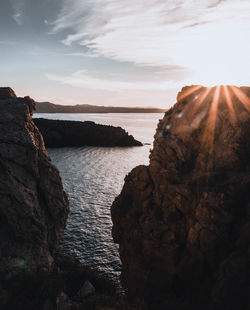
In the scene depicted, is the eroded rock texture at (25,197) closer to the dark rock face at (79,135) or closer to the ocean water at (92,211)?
the ocean water at (92,211)

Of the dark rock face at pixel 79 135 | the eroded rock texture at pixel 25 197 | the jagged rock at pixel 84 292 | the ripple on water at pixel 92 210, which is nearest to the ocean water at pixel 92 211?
the ripple on water at pixel 92 210

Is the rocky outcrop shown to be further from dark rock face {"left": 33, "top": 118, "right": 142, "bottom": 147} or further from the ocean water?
dark rock face {"left": 33, "top": 118, "right": 142, "bottom": 147}

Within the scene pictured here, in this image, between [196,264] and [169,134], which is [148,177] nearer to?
[169,134]

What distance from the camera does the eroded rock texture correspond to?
18.4 m

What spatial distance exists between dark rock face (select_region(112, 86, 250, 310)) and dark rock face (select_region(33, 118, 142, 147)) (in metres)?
124

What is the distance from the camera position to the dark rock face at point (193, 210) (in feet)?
61.1

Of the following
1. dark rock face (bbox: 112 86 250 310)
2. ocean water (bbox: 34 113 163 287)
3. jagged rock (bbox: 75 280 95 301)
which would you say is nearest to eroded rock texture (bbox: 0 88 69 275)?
jagged rock (bbox: 75 280 95 301)

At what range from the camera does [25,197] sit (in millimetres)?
19797

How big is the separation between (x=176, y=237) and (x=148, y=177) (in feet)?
26.6

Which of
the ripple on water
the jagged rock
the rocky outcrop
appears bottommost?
the ripple on water

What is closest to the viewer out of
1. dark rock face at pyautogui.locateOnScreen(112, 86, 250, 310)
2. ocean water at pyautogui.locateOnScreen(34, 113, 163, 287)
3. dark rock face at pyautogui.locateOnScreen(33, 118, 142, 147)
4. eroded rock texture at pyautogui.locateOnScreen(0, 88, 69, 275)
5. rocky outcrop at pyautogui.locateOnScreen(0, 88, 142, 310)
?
rocky outcrop at pyautogui.locateOnScreen(0, 88, 142, 310)

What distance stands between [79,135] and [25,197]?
13974 centimetres

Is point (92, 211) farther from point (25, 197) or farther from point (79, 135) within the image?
point (79, 135)

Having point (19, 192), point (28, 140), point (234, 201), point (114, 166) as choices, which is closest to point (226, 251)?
point (234, 201)
